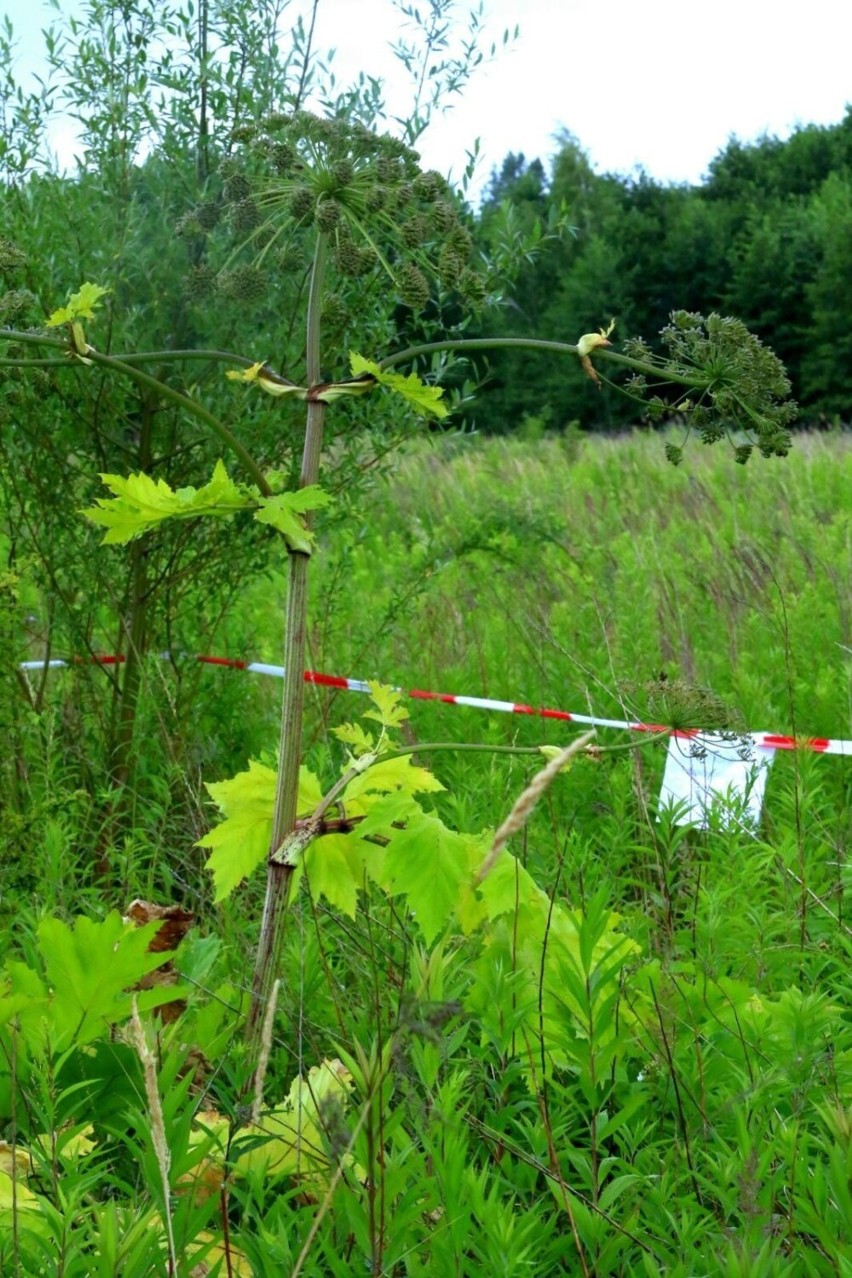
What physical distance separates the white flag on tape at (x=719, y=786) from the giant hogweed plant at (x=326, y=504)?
471 mm

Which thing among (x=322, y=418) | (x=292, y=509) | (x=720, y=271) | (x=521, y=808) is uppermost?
(x=720, y=271)

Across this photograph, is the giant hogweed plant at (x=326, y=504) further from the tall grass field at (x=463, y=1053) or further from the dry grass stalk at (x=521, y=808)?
the dry grass stalk at (x=521, y=808)

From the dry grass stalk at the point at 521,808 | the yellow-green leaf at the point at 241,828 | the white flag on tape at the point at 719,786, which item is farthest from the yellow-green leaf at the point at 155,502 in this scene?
the dry grass stalk at the point at 521,808

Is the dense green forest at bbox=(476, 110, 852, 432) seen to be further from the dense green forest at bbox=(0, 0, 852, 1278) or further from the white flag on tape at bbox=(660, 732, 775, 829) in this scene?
the white flag on tape at bbox=(660, 732, 775, 829)

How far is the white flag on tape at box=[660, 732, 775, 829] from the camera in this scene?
3.14m

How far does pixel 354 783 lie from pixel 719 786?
234 cm

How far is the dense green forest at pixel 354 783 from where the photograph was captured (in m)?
1.74

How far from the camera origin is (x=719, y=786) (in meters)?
4.20

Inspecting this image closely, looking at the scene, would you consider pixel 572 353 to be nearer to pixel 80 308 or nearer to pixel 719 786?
pixel 80 308

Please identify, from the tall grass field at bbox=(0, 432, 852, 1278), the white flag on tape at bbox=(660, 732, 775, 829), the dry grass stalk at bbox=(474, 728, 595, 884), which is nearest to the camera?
the dry grass stalk at bbox=(474, 728, 595, 884)

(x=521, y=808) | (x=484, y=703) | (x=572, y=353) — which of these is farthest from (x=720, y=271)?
(x=521, y=808)

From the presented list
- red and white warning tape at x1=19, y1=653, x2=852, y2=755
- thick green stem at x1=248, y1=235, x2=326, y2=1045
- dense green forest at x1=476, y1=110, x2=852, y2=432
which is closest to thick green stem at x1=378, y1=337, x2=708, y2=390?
thick green stem at x1=248, y1=235, x2=326, y2=1045

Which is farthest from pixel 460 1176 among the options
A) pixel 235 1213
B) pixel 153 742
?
pixel 153 742

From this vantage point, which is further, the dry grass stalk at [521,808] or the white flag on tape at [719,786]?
the white flag on tape at [719,786]
